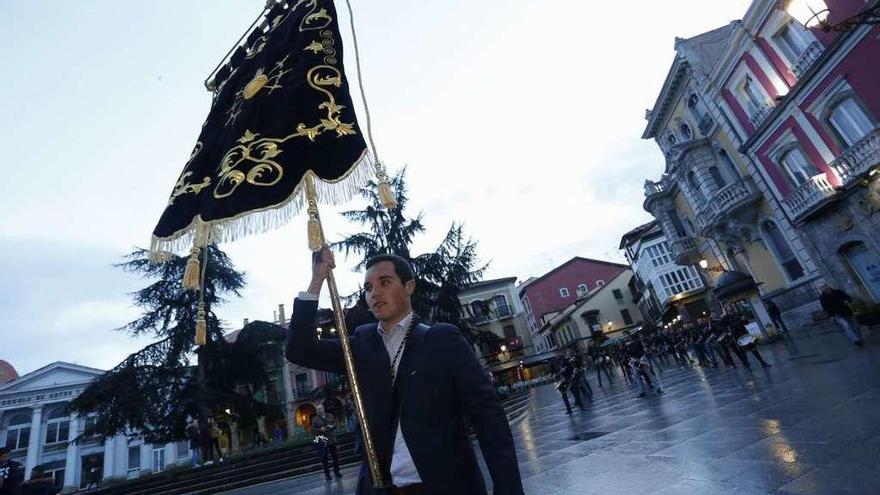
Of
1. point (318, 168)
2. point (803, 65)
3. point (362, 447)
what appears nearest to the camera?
point (362, 447)

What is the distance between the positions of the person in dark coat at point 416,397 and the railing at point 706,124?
24.3m

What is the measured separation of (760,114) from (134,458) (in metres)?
48.5

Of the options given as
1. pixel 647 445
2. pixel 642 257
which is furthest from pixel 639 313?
pixel 647 445

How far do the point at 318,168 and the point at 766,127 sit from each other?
21.2 metres

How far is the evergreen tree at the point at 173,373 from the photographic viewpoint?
18828 millimetres

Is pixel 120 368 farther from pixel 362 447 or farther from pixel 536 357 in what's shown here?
pixel 536 357

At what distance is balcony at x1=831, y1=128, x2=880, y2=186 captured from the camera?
12.9 meters

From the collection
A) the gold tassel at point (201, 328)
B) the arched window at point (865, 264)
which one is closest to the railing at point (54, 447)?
the gold tassel at point (201, 328)

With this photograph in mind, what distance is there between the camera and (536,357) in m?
38.8

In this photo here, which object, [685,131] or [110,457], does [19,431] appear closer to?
[110,457]

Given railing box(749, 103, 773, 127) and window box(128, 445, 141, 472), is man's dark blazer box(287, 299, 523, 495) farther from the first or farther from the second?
window box(128, 445, 141, 472)

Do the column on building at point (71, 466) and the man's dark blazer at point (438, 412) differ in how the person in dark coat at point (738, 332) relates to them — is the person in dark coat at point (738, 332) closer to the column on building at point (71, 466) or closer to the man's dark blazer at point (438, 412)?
the man's dark blazer at point (438, 412)

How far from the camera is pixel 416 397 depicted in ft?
6.07

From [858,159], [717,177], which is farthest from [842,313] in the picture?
[717,177]
